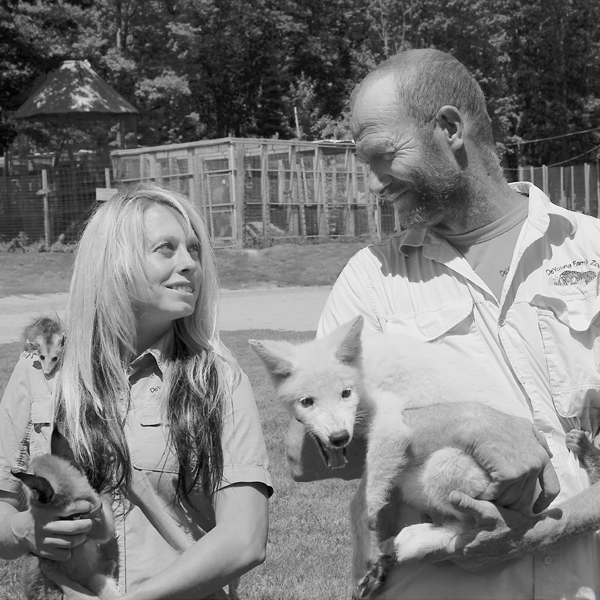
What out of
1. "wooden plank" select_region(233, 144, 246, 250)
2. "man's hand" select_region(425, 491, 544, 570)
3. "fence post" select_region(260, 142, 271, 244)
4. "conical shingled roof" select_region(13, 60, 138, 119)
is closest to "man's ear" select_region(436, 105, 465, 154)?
Result: "man's hand" select_region(425, 491, 544, 570)

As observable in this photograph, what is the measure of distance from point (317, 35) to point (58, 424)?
182 feet

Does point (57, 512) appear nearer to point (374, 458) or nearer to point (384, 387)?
point (374, 458)

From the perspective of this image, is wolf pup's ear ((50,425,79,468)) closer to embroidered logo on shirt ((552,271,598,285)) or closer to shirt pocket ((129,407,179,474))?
shirt pocket ((129,407,179,474))

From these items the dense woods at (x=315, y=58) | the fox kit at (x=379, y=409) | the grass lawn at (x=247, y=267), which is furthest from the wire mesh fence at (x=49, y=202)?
the fox kit at (x=379, y=409)

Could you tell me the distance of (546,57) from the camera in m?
58.7

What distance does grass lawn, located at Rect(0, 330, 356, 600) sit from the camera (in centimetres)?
605

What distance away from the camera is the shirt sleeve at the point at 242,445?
130 inches

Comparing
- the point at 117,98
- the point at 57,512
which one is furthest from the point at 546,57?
the point at 57,512

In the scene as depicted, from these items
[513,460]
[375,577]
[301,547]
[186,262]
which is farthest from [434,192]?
[301,547]

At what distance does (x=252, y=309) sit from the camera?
64.1 feet

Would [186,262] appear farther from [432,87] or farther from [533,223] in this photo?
[533,223]

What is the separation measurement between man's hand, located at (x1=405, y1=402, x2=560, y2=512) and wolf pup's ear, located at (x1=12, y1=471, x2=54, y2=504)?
4.61 ft

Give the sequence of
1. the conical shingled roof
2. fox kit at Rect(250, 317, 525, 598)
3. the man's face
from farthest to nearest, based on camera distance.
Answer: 1. the conical shingled roof
2. the man's face
3. fox kit at Rect(250, 317, 525, 598)

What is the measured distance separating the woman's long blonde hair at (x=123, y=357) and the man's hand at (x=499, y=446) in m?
0.84
